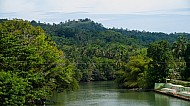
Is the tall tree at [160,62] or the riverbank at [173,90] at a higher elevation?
the tall tree at [160,62]

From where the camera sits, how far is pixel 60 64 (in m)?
35.5

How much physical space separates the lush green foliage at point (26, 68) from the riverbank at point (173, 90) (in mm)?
11486

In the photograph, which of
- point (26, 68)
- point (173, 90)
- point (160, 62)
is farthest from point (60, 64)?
point (160, 62)

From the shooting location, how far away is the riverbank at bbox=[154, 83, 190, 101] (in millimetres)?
41094

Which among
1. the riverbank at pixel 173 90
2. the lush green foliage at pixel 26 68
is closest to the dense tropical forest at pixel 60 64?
the lush green foliage at pixel 26 68

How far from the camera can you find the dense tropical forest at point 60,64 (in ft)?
80.4

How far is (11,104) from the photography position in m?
22.2

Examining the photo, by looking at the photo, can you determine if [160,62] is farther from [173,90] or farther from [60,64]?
[60,64]

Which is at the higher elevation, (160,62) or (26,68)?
(160,62)

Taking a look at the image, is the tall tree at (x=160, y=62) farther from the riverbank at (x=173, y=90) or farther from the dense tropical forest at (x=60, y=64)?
the riverbank at (x=173, y=90)

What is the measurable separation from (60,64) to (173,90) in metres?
15.7

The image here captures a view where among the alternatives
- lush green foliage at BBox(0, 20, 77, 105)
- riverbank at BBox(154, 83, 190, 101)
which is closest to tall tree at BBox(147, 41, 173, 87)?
riverbank at BBox(154, 83, 190, 101)

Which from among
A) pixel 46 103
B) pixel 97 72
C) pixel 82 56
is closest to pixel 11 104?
pixel 46 103

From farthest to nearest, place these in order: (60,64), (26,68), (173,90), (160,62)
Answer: (160,62) → (173,90) → (60,64) → (26,68)
